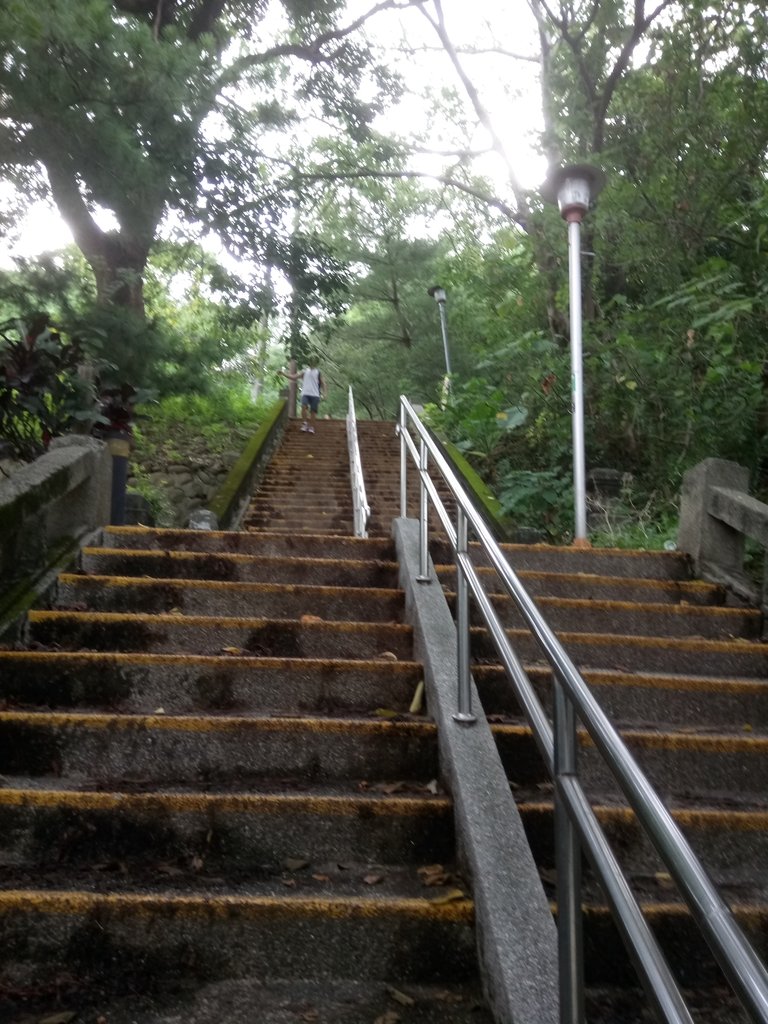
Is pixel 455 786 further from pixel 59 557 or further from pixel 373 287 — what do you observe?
pixel 373 287

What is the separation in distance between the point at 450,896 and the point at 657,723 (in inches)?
54.7

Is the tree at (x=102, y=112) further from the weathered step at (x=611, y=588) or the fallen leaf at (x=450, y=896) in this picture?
the fallen leaf at (x=450, y=896)

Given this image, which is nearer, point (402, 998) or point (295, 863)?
point (402, 998)

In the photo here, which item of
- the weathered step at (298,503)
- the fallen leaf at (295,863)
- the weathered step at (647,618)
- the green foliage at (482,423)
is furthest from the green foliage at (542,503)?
the fallen leaf at (295,863)

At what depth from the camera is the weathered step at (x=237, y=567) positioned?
400 centimetres

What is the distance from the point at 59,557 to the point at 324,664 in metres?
A: 1.51

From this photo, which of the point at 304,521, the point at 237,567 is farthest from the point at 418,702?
the point at 304,521

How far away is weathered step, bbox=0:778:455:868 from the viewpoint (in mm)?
2264

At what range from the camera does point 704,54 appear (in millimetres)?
7379

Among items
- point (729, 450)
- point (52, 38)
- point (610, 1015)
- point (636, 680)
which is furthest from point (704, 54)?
point (610, 1015)

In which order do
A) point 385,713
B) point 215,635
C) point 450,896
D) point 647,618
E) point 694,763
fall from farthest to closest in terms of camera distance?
point 647,618 → point 215,635 → point 385,713 → point 694,763 → point 450,896

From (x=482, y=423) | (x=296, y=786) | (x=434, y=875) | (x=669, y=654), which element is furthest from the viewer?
(x=482, y=423)

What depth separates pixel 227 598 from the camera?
12.4 ft

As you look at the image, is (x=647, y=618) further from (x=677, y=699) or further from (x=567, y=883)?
(x=567, y=883)
